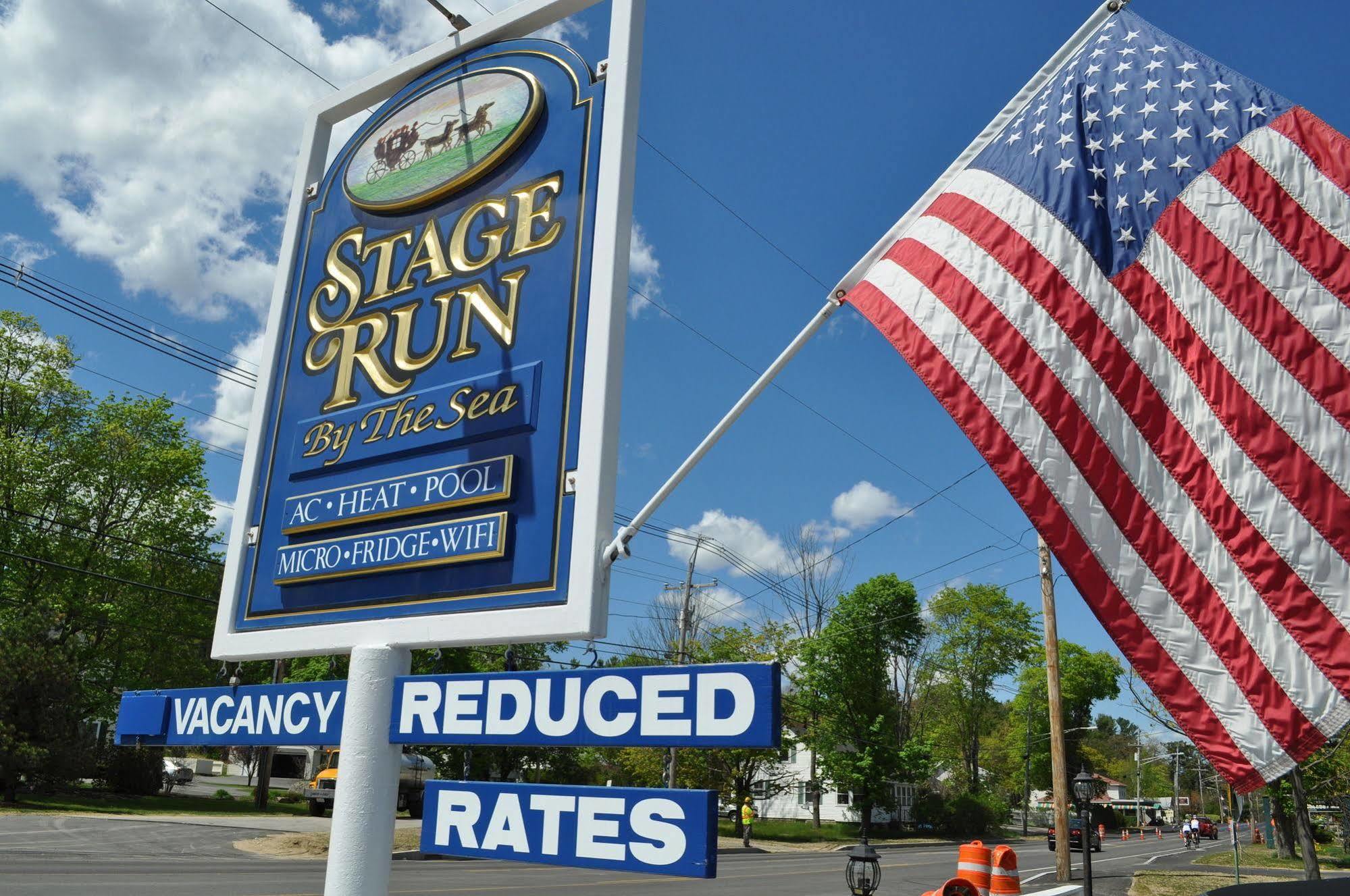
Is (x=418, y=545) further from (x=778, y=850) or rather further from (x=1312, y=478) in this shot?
(x=778, y=850)

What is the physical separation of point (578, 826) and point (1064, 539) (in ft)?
7.35

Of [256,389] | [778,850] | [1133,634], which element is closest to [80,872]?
[256,389]

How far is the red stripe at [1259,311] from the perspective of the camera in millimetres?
3854

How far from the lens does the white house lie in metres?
Result: 53.1

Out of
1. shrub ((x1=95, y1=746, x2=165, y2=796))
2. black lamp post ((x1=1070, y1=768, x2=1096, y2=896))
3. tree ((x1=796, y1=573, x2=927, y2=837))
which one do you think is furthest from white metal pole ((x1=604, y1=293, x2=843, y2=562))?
tree ((x1=796, y1=573, x2=927, y2=837))

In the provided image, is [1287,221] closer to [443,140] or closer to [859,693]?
[443,140]

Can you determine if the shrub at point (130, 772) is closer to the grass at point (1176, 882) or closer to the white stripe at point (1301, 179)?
the grass at point (1176, 882)

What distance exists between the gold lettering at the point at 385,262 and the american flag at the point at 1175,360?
2.25 m

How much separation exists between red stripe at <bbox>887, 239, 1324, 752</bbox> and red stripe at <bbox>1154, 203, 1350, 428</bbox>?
2.49ft

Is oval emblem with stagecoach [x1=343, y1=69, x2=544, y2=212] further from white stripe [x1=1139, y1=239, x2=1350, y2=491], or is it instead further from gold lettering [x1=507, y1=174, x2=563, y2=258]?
white stripe [x1=1139, y1=239, x2=1350, y2=491]

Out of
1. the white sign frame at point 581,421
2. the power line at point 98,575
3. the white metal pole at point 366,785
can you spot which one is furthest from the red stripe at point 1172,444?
the power line at point 98,575

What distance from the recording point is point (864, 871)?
302 inches

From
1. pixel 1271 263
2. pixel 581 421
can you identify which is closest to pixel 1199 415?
pixel 1271 263

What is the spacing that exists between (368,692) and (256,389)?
2128 millimetres
